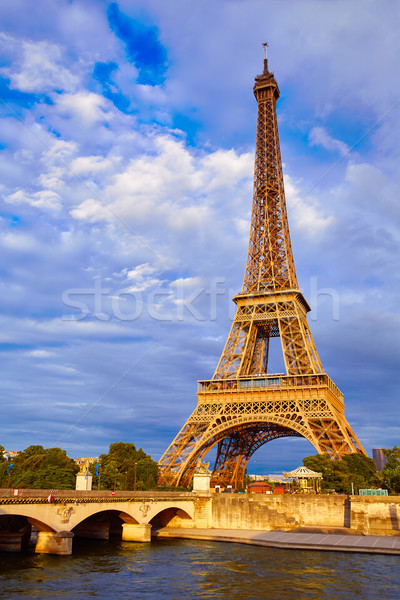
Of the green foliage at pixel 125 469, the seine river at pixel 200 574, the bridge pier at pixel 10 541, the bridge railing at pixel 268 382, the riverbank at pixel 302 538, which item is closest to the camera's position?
the seine river at pixel 200 574

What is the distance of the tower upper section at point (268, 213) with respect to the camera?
7281cm

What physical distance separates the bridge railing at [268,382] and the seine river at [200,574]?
24.5 metres

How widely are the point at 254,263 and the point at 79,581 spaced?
5496 cm

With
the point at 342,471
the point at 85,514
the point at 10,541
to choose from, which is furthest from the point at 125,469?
the point at 85,514

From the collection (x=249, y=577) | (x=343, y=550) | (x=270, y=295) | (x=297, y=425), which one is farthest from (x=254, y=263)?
(x=249, y=577)

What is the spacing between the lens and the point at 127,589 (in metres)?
24.8

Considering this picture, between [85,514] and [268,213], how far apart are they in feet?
176

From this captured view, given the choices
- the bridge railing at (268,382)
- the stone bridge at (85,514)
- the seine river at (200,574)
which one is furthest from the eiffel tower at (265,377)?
the seine river at (200,574)

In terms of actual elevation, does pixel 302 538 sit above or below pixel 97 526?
below

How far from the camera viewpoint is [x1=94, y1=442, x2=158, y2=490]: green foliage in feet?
218

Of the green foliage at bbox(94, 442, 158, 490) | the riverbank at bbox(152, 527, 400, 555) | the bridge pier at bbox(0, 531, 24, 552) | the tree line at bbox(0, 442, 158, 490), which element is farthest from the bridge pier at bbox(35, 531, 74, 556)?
the green foliage at bbox(94, 442, 158, 490)

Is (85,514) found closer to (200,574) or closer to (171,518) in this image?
(200,574)

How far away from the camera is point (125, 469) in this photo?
246 feet

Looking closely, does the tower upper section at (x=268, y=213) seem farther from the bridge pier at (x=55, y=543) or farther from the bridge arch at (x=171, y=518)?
the bridge pier at (x=55, y=543)
